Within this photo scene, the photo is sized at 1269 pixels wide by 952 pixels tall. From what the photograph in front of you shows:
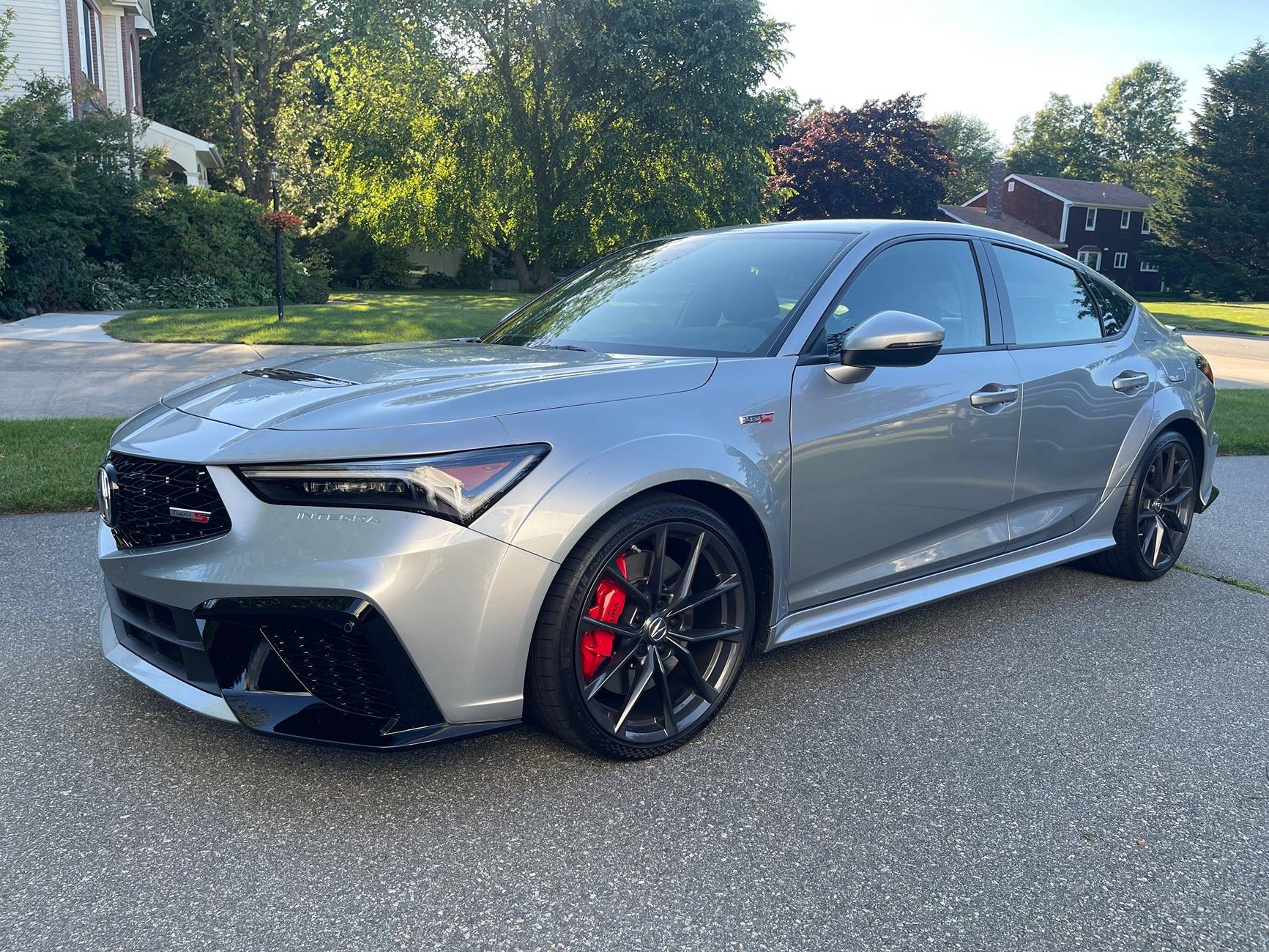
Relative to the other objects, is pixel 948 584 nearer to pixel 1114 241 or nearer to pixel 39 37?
pixel 39 37

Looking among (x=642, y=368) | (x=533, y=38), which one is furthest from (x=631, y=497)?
(x=533, y=38)

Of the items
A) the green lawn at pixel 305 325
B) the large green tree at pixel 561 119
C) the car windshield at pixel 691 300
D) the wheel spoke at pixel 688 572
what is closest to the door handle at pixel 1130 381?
the car windshield at pixel 691 300

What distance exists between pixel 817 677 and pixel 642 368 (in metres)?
1.35

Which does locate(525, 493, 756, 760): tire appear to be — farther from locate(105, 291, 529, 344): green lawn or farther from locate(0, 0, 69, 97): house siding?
locate(0, 0, 69, 97): house siding

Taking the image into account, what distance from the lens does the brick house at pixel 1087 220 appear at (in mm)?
61562

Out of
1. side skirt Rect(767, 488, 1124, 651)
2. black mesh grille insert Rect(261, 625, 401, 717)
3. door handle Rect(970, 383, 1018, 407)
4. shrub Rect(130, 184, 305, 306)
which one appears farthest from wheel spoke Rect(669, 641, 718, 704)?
shrub Rect(130, 184, 305, 306)

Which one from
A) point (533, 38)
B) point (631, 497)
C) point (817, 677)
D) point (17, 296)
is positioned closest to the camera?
point (631, 497)

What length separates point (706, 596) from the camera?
3.14 metres

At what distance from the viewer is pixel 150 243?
19453mm

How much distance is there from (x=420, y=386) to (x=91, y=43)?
89.4 ft

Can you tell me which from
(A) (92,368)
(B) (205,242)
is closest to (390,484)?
(A) (92,368)

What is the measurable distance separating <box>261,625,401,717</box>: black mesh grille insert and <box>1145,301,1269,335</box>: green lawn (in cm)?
2968

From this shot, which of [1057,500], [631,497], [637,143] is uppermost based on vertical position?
[637,143]

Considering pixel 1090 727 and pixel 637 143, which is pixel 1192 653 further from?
pixel 637 143
